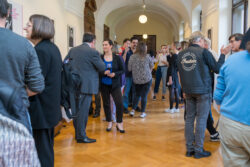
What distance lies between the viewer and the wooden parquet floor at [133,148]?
346 centimetres

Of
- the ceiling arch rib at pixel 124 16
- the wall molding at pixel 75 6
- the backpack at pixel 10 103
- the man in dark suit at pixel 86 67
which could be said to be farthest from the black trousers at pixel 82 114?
the ceiling arch rib at pixel 124 16

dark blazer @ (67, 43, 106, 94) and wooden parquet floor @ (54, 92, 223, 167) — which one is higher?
dark blazer @ (67, 43, 106, 94)

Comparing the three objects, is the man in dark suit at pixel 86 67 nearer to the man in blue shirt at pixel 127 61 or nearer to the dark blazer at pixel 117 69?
the dark blazer at pixel 117 69

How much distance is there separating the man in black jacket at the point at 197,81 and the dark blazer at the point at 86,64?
1.28 meters

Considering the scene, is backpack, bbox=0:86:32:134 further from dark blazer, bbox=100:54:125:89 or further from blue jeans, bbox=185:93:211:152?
dark blazer, bbox=100:54:125:89

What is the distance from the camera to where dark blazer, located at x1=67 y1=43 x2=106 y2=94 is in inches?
160

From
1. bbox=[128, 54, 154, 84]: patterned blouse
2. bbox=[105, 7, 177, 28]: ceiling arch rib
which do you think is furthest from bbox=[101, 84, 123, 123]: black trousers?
bbox=[105, 7, 177, 28]: ceiling arch rib

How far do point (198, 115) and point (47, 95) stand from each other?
6.86 ft

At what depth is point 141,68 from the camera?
5.90 meters

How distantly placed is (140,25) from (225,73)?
21.7 m

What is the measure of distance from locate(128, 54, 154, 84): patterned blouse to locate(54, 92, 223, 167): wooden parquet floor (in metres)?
0.95

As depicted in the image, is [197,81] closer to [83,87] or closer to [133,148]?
[133,148]

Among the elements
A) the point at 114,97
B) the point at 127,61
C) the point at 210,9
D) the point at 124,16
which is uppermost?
the point at 124,16

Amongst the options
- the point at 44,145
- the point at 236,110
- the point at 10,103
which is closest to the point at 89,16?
the point at 44,145
